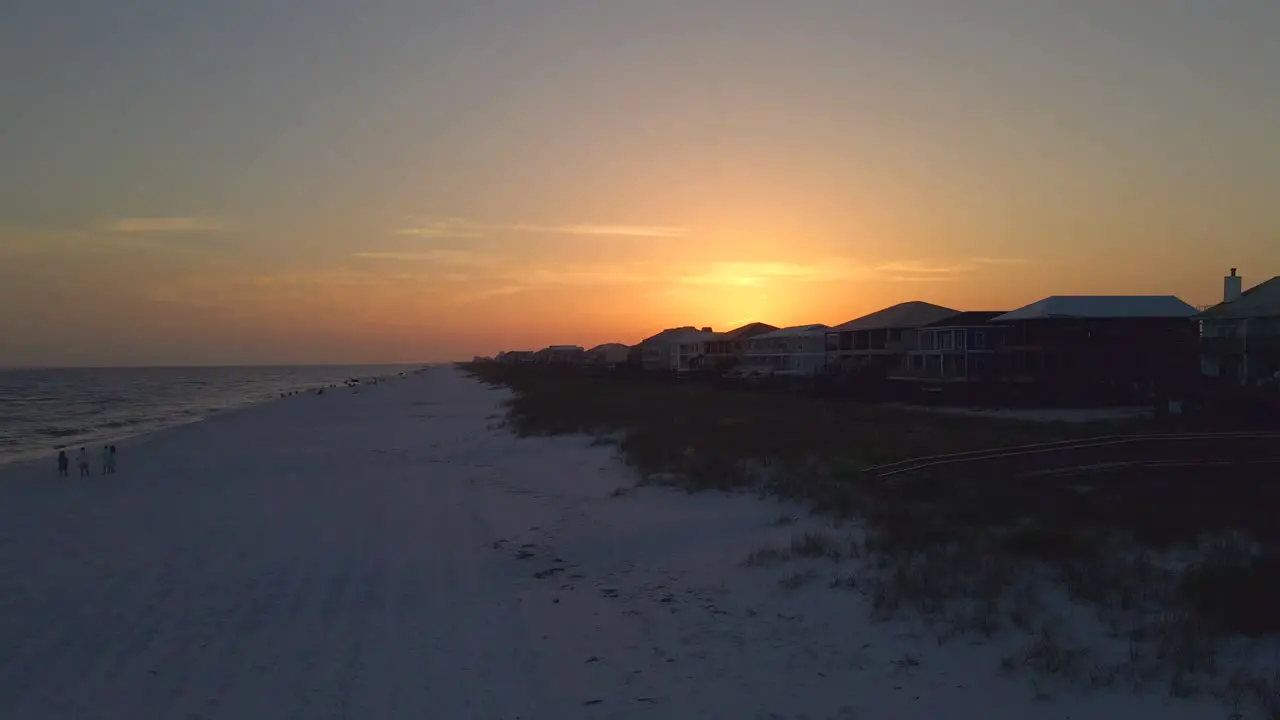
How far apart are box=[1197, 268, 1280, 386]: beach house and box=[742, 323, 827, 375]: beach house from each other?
2474cm

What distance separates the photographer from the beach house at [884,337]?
44.6 metres

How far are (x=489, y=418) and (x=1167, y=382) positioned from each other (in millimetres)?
28514

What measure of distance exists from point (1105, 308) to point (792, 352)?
25.9 metres

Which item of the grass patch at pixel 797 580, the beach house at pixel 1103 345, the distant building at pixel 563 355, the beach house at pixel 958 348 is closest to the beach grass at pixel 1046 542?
the grass patch at pixel 797 580

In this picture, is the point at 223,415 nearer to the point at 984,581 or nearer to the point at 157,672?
the point at 157,672

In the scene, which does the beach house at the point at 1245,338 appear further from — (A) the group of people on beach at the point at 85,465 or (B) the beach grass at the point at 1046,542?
(A) the group of people on beach at the point at 85,465

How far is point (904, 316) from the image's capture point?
46250 millimetres

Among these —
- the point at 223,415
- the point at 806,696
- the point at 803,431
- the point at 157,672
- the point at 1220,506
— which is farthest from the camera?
the point at 223,415

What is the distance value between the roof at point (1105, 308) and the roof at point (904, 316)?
8.39 meters

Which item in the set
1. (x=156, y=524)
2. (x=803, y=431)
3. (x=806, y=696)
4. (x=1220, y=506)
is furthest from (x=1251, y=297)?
(x=156, y=524)

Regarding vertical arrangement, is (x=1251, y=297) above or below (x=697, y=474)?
above

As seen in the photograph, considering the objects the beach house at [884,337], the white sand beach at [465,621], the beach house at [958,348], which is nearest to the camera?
the white sand beach at [465,621]

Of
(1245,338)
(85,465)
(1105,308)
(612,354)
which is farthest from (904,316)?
(612,354)

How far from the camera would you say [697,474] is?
52.8 ft
